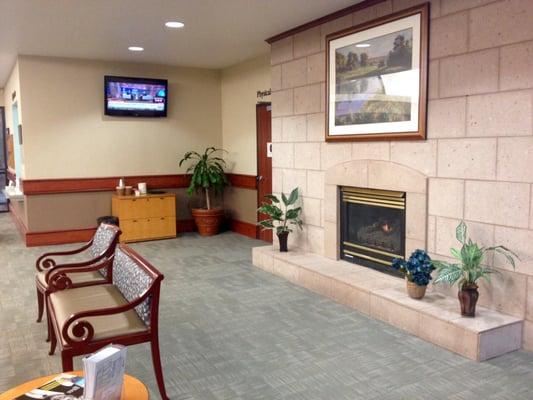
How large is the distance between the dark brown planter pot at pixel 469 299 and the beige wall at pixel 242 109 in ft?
13.6

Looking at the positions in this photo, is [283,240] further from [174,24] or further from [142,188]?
[142,188]

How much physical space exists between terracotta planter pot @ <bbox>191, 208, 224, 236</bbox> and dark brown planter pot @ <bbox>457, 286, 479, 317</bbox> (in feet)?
15.4

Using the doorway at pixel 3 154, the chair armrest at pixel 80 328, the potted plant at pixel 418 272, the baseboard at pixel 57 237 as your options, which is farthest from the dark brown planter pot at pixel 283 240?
the doorway at pixel 3 154

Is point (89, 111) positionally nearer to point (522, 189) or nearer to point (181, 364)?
point (181, 364)

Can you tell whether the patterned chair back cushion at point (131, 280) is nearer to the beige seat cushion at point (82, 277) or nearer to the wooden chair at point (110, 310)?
the wooden chair at point (110, 310)

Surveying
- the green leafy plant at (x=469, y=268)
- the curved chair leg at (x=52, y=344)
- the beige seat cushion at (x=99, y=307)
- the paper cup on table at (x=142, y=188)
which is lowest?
the curved chair leg at (x=52, y=344)

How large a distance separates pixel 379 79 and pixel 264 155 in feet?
9.48

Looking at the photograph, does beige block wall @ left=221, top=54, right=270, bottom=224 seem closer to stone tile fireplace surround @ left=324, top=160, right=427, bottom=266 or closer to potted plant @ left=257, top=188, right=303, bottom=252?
potted plant @ left=257, top=188, right=303, bottom=252

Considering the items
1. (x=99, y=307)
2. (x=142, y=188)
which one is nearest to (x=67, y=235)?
(x=142, y=188)

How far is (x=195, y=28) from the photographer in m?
5.28

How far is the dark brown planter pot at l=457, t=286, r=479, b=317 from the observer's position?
10.6 ft

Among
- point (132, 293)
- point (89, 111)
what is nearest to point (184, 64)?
point (89, 111)

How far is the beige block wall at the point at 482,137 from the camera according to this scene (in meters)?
3.20

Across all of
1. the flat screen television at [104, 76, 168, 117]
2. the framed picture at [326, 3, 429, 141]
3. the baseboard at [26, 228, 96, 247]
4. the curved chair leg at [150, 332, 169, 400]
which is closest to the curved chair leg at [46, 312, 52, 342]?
the curved chair leg at [150, 332, 169, 400]
